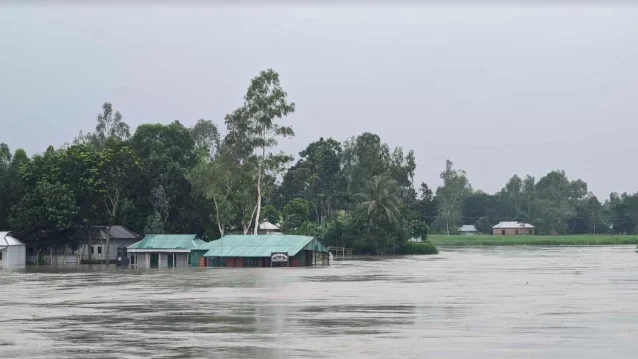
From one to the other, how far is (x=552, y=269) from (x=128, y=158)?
43.4 meters

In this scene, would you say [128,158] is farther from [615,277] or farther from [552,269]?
[615,277]

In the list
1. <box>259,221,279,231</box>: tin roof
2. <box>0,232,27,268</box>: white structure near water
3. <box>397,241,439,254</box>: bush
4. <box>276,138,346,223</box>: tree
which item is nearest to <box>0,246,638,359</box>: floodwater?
<box>0,232,27,268</box>: white structure near water

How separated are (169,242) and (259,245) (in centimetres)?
924

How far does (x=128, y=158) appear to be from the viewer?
88.3 m

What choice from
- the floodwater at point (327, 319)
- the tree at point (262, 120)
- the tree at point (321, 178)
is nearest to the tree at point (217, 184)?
the tree at point (262, 120)

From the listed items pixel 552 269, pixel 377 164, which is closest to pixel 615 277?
pixel 552 269

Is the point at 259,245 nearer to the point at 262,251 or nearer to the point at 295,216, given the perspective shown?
the point at 262,251

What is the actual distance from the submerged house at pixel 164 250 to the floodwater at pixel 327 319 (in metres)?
28.9

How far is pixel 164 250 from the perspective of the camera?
270 ft

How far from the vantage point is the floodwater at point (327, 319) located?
2292 cm

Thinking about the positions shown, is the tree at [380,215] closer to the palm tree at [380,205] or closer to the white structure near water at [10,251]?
the palm tree at [380,205]

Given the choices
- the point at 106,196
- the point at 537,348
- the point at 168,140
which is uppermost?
the point at 168,140

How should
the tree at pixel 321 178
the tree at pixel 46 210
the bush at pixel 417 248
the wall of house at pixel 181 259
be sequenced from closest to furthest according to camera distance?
the wall of house at pixel 181 259, the tree at pixel 46 210, the bush at pixel 417 248, the tree at pixel 321 178

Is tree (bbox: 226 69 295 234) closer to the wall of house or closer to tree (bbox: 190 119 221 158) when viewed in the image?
the wall of house
